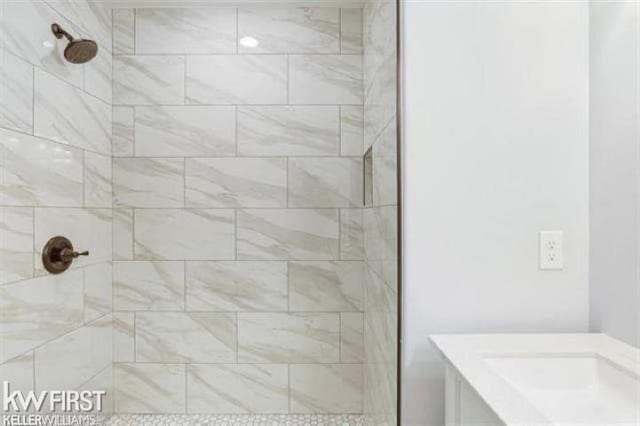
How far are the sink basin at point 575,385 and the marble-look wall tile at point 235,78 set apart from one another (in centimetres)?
189

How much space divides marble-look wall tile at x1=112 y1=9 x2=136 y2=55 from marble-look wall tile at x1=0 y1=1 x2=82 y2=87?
0.37 m

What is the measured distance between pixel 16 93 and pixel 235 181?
1.08 metres

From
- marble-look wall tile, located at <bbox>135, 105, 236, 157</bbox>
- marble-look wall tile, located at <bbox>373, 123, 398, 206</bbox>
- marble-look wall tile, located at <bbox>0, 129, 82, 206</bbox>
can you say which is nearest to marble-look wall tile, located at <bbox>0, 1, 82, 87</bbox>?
marble-look wall tile, located at <bbox>0, 129, 82, 206</bbox>

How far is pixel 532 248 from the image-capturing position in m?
1.33

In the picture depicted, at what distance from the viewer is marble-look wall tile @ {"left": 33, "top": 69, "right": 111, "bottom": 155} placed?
190 centimetres

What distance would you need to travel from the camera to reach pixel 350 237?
2484 mm

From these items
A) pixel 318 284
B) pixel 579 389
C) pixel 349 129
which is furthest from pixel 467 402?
pixel 349 129

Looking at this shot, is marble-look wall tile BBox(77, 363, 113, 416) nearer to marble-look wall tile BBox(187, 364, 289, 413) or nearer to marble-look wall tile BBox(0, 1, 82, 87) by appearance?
marble-look wall tile BBox(187, 364, 289, 413)

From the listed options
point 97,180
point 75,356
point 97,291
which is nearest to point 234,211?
point 97,180

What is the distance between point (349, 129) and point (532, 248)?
1.37m

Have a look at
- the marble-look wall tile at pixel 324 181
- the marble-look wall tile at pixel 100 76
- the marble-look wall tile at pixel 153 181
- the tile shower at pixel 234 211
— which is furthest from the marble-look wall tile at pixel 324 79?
the marble-look wall tile at pixel 100 76

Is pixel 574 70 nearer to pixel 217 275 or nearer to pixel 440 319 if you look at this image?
pixel 440 319

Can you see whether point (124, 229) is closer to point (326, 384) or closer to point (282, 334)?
point (282, 334)

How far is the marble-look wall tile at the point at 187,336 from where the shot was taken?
249 cm
